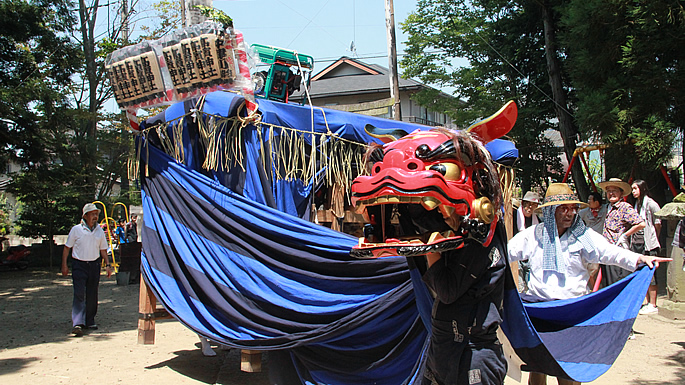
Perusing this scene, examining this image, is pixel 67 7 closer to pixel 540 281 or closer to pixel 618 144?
pixel 618 144

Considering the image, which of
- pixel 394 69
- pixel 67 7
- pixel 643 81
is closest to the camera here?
pixel 643 81

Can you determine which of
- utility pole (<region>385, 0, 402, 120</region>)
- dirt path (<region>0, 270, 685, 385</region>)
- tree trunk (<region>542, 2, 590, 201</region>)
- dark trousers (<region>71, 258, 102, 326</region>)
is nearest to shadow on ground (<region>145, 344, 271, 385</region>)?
dirt path (<region>0, 270, 685, 385</region>)

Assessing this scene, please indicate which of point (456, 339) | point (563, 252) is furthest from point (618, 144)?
point (456, 339)

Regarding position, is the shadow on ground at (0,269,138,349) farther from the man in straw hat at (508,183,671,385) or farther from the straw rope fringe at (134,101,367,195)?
the man in straw hat at (508,183,671,385)

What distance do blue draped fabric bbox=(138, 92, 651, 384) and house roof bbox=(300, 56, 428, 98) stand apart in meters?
22.1

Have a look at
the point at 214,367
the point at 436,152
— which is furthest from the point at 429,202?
the point at 214,367

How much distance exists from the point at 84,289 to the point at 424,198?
591cm

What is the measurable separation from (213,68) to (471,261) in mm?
3218

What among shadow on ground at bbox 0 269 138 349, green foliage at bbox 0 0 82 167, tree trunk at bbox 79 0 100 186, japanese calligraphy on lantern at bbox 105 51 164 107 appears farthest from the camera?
tree trunk at bbox 79 0 100 186

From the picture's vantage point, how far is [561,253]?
Answer: 13.0 feet

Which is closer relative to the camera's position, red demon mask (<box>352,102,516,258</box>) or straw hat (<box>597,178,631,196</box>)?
red demon mask (<box>352,102,516,258</box>)

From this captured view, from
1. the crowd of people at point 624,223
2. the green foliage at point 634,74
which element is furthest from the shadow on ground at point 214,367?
the green foliage at point 634,74

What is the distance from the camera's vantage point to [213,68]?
498 cm

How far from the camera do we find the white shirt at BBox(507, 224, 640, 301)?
3844mm
